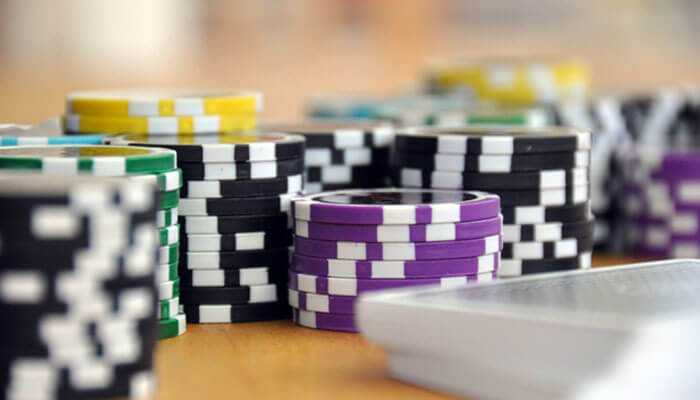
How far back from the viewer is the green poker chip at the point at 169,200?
2062mm

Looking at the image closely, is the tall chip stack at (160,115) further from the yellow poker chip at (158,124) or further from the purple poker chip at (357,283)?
the purple poker chip at (357,283)

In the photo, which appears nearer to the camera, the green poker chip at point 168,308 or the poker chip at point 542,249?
the green poker chip at point 168,308

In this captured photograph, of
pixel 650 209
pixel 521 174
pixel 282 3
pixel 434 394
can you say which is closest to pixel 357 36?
pixel 282 3

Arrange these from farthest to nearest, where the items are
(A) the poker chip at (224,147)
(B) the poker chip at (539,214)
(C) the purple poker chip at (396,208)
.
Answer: (B) the poker chip at (539,214)
(A) the poker chip at (224,147)
(C) the purple poker chip at (396,208)

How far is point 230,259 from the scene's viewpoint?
226 cm

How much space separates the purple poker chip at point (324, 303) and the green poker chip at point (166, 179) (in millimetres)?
306

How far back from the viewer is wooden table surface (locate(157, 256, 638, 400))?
1790mm

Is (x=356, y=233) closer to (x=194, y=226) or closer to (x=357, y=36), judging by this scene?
(x=194, y=226)

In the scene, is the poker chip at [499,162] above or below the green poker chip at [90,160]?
below

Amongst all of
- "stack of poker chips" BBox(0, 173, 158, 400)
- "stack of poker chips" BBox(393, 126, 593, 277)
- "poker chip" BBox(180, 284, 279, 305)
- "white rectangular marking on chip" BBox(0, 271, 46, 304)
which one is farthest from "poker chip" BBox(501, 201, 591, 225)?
"white rectangular marking on chip" BBox(0, 271, 46, 304)

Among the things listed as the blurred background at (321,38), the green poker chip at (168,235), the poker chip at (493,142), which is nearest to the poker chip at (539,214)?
the poker chip at (493,142)

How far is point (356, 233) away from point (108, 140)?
550mm

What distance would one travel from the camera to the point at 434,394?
1784 millimetres

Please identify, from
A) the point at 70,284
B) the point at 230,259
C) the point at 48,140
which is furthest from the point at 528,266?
the point at 70,284
